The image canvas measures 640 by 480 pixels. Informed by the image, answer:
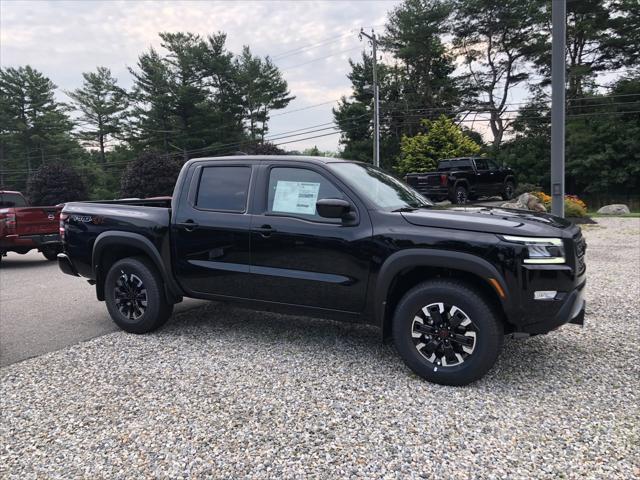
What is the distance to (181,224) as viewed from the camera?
4742 millimetres

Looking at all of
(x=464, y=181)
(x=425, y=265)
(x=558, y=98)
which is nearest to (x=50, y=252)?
(x=425, y=265)

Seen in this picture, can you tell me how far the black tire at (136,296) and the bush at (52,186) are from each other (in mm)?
33731

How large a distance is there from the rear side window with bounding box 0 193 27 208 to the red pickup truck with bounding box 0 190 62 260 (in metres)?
1.99

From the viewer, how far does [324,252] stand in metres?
4.03

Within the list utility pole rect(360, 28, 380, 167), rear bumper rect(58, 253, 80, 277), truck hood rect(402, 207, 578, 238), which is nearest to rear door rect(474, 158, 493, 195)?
utility pole rect(360, 28, 380, 167)

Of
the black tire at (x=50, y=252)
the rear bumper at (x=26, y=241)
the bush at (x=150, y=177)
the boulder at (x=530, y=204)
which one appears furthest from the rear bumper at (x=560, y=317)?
the bush at (x=150, y=177)

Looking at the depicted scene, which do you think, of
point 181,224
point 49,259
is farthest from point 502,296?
point 49,259

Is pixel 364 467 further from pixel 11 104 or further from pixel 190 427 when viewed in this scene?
pixel 11 104

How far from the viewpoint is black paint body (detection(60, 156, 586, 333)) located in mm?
3436

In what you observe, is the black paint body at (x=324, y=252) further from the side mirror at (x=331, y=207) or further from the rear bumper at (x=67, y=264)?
the side mirror at (x=331, y=207)

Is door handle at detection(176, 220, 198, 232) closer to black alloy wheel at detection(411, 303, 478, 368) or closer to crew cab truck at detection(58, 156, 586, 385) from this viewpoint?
crew cab truck at detection(58, 156, 586, 385)

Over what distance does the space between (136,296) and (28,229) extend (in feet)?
22.5

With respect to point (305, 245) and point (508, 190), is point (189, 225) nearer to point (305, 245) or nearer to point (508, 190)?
point (305, 245)

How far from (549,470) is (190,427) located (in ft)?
7.13
